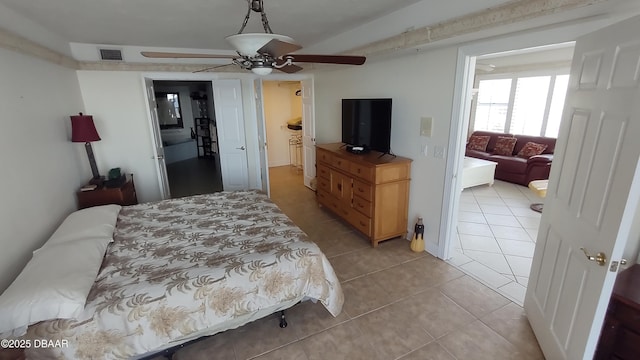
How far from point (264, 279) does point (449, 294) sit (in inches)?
66.8

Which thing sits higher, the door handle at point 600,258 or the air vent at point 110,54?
the air vent at point 110,54

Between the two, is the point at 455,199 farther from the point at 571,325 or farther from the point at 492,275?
the point at 571,325

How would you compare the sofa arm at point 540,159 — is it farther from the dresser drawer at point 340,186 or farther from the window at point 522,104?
the dresser drawer at point 340,186

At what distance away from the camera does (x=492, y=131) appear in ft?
21.5

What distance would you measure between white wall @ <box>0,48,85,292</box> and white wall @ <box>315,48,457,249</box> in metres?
3.46

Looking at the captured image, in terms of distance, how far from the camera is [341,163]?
148 inches

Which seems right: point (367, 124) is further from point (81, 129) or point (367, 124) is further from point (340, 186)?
point (81, 129)

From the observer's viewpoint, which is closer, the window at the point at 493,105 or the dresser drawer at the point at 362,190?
the dresser drawer at the point at 362,190


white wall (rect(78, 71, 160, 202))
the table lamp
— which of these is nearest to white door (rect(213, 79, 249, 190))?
white wall (rect(78, 71, 160, 202))

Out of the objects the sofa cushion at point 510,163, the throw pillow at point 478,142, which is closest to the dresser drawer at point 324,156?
the sofa cushion at point 510,163

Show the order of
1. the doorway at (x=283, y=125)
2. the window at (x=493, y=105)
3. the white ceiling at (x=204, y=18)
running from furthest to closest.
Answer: the doorway at (x=283, y=125), the window at (x=493, y=105), the white ceiling at (x=204, y=18)

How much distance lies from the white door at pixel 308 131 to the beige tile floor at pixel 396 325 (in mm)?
2719

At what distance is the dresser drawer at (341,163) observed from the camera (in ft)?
11.9

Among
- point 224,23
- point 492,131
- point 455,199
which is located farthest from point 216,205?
point 492,131
